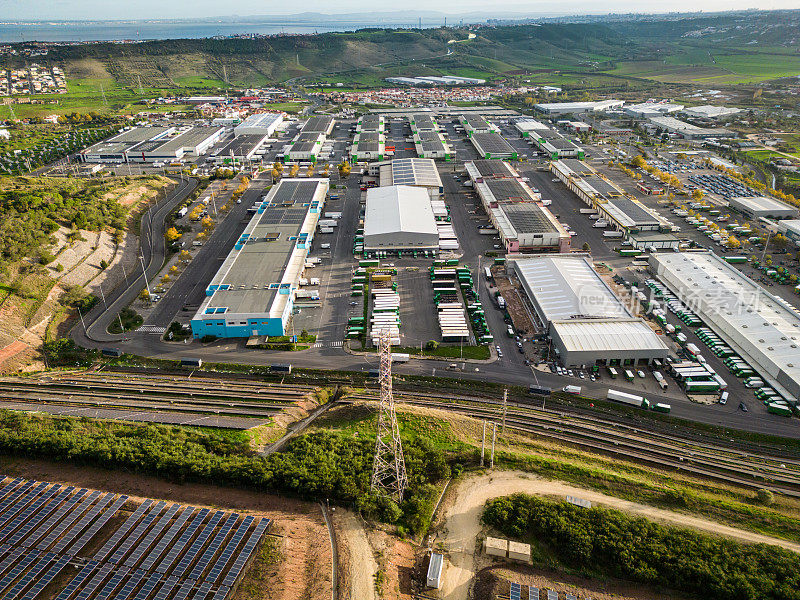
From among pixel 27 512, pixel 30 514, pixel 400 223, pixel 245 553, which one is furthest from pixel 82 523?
pixel 400 223

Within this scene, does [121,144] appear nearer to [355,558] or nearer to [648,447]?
[355,558]

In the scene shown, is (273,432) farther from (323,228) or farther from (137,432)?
(323,228)

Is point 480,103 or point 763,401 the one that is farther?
point 480,103

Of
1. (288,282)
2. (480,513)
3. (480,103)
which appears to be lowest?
(480,513)

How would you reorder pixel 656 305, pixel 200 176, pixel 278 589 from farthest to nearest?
pixel 200 176, pixel 656 305, pixel 278 589

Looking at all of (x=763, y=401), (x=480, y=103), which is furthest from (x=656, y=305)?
(x=480, y=103)

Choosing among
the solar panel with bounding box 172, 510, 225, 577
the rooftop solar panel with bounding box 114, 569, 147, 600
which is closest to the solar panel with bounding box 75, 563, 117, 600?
the rooftop solar panel with bounding box 114, 569, 147, 600

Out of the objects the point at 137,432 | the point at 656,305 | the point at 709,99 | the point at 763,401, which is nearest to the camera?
the point at 137,432

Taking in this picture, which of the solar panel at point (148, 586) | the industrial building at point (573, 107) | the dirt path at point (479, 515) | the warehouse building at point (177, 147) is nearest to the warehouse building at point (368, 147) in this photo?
the warehouse building at point (177, 147)
